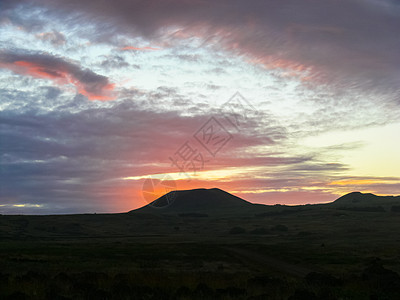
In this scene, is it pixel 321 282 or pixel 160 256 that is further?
pixel 160 256

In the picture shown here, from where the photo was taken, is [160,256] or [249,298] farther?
[160,256]

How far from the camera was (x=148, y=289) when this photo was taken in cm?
2286

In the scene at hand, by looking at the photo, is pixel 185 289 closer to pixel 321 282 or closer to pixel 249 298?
pixel 249 298

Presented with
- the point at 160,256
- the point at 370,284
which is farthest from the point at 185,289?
the point at 160,256

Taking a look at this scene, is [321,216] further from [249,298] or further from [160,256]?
[249,298]

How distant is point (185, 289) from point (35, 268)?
22.0m

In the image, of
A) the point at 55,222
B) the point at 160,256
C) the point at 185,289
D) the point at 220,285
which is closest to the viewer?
the point at 185,289

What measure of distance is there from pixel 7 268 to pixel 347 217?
14724cm

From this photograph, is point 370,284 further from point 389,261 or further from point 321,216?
point 321,216

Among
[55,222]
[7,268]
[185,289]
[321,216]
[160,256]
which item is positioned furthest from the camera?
[321,216]

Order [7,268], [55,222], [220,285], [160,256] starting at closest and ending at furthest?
[220,285]
[7,268]
[160,256]
[55,222]

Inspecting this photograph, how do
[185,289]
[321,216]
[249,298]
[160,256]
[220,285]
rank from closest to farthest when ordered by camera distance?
[249,298]
[185,289]
[220,285]
[160,256]
[321,216]

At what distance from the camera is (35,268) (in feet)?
123

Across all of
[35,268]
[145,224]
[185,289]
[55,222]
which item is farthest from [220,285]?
[145,224]
